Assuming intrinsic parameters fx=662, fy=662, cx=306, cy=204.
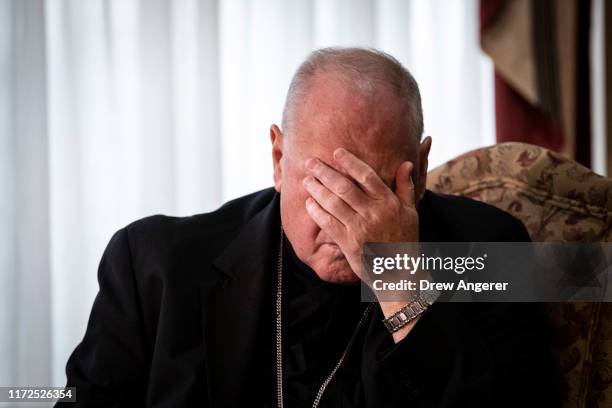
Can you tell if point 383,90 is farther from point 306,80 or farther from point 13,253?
point 13,253

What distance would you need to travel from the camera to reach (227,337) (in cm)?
153

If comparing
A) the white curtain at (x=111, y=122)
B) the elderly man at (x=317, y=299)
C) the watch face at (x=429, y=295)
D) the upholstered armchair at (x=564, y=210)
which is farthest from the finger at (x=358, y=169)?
the white curtain at (x=111, y=122)

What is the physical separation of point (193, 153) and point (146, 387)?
1.25 metres

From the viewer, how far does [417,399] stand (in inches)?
54.5

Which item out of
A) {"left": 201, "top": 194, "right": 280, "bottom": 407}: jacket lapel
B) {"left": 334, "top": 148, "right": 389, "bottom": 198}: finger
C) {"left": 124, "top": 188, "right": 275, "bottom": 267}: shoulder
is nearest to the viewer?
{"left": 334, "top": 148, "right": 389, "bottom": 198}: finger

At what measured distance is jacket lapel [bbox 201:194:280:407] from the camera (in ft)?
4.91

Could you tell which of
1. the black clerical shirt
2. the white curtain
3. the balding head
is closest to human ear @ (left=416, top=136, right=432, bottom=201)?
the balding head

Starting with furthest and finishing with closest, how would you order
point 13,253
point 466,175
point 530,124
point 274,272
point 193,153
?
point 530,124
point 193,153
point 13,253
point 466,175
point 274,272

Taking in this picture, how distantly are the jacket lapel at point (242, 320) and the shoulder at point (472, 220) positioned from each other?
436 mm

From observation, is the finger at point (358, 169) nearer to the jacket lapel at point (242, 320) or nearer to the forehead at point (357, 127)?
the forehead at point (357, 127)

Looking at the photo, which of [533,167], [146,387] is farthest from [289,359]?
[533,167]

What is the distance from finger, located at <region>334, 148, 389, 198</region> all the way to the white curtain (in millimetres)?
1395

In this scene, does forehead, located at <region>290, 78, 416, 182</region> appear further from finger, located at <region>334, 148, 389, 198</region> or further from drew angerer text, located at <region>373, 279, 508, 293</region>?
drew angerer text, located at <region>373, 279, 508, 293</region>

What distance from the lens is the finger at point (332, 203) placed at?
1.37 m
